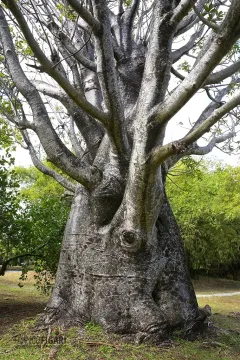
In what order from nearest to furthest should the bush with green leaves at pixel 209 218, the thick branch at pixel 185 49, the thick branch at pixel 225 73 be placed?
1. the thick branch at pixel 225 73
2. the thick branch at pixel 185 49
3. the bush with green leaves at pixel 209 218

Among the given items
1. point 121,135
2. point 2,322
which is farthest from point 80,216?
point 2,322

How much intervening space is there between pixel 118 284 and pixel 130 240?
57 centimetres

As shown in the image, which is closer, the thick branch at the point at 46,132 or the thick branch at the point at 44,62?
the thick branch at the point at 44,62

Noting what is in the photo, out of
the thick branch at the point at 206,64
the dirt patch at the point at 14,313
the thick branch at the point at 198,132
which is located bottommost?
the dirt patch at the point at 14,313

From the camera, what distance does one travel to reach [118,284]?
4.84m

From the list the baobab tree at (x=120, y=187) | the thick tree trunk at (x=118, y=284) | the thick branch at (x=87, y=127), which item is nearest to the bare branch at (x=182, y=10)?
the baobab tree at (x=120, y=187)

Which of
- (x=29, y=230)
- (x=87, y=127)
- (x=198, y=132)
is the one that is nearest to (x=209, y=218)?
(x=29, y=230)

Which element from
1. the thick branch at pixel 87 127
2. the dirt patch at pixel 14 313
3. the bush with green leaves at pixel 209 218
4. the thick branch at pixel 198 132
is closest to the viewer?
the thick branch at pixel 198 132

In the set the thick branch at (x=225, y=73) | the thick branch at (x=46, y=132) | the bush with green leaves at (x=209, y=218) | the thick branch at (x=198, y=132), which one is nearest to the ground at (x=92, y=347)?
the thick branch at (x=46, y=132)

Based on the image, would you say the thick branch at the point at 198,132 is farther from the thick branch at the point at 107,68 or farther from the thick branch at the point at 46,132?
the thick branch at the point at 46,132

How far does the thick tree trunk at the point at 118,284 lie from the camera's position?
471 cm

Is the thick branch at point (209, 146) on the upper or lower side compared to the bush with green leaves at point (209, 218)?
lower

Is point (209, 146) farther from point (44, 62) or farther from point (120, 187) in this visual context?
point (44, 62)

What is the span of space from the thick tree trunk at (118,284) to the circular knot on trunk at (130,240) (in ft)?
0.32
